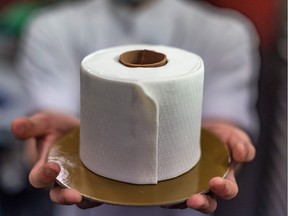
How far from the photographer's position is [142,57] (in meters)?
0.65

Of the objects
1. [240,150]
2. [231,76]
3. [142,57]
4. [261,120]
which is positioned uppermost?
[142,57]

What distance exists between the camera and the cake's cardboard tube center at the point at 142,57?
628 mm

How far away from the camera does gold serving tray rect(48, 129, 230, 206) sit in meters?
0.57

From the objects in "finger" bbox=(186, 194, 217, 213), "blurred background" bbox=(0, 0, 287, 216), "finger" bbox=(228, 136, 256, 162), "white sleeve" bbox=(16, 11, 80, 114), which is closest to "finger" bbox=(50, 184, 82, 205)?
"finger" bbox=(186, 194, 217, 213)

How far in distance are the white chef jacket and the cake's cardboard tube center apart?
54 cm

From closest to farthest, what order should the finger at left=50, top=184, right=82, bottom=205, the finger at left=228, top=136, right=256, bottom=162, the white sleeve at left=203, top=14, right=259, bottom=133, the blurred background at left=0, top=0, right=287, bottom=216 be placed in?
the finger at left=50, top=184, right=82, bottom=205, the finger at left=228, top=136, right=256, bottom=162, the white sleeve at left=203, top=14, right=259, bottom=133, the blurred background at left=0, top=0, right=287, bottom=216

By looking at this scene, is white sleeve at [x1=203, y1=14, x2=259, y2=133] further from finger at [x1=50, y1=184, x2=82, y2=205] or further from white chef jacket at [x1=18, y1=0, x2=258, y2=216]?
finger at [x1=50, y1=184, x2=82, y2=205]

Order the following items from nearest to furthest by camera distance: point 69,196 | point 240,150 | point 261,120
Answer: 1. point 69,196
2. point 240,150
3. point 261,120

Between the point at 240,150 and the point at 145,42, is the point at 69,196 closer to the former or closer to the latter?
the point at 240,150

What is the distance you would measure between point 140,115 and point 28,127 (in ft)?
0.79

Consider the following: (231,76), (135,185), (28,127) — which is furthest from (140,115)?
(231,76)

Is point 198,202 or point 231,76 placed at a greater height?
point 198,202

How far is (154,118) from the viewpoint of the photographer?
1.89ft

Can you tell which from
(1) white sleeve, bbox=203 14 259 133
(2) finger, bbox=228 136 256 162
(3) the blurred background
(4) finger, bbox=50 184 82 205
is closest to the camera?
(4) finger, bbox=50 184 82 205
